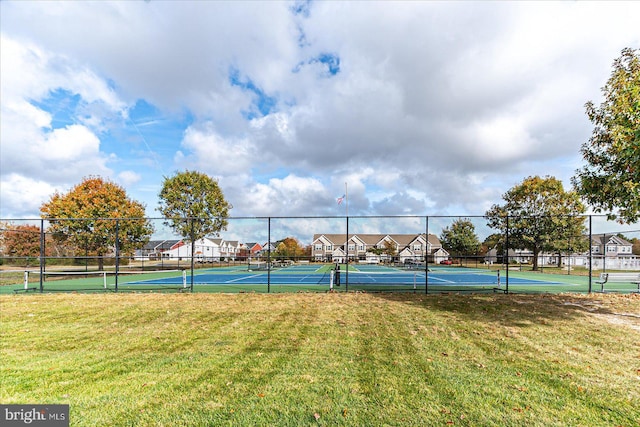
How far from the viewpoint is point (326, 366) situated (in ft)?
14.7

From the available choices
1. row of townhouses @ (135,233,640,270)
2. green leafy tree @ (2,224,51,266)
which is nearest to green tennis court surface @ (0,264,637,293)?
row of townhouses @ (135,233,640,270)

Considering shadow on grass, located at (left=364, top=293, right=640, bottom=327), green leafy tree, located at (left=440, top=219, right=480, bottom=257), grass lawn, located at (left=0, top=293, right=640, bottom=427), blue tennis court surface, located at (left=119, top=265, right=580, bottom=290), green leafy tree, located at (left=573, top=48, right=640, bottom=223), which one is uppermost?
green leafy tree, located at (left=573, top=48, right=640, bottom=223)

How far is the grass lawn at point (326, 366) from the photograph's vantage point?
3242 mm

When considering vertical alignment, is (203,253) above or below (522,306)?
above

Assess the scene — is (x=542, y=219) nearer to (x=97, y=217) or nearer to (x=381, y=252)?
(x=381, y=252)

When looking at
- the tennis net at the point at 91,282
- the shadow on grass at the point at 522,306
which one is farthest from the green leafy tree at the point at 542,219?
the tennis net at the point at 91,282

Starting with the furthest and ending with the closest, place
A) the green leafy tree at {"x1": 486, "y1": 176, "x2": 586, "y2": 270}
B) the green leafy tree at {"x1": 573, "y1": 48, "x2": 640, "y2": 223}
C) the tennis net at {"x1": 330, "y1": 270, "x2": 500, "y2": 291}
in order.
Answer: the green leafy tree at {"x1": 486, "y1": 176, "x2": 586, "y2": 270} → the tennis net at {"x1": 330, "y1": 270, "x2": 500, "y2": 291} → the green leafy tree at {"x1": 573, "y1": 48, "x2": 640, "y2": 223}

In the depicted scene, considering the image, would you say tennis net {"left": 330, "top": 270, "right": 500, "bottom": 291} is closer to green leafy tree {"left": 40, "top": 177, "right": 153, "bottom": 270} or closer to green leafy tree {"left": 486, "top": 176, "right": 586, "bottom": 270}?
green leafy tree {"left": 486, "top": 176, "right": 586, "bottom": 270}

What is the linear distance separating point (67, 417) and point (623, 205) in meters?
11.0

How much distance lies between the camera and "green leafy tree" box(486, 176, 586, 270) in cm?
3020

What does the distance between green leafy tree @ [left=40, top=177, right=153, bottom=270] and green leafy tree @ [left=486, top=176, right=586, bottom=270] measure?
3242 cm
